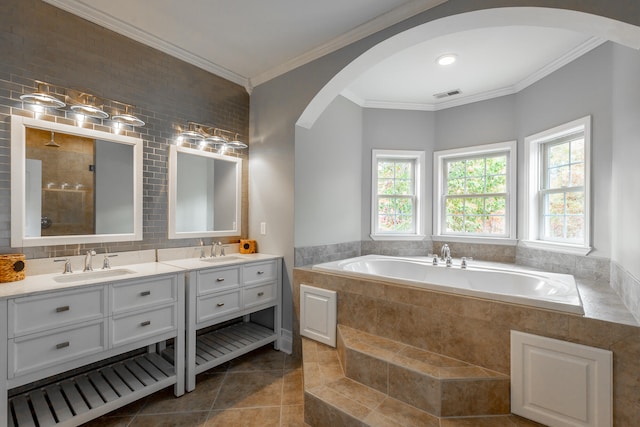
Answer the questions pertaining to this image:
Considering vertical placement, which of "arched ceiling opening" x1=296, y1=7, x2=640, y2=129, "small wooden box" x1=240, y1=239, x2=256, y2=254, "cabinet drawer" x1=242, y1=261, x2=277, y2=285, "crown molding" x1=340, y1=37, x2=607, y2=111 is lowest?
"cabinet drawer" x1=242, y1=261, x2=277, y2=285

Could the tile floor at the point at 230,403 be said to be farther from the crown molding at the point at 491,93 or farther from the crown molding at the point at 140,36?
the crown molding at the point at 491,93

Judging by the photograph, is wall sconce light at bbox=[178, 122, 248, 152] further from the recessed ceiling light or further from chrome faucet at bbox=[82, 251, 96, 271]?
the recessed ceiling light

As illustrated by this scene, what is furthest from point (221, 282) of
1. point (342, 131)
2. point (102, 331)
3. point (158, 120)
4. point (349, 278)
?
point (342, 131)

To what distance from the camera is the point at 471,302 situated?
6.45ft

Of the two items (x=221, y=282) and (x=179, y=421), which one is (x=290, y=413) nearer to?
(x=179, y=421)

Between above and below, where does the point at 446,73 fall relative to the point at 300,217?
above

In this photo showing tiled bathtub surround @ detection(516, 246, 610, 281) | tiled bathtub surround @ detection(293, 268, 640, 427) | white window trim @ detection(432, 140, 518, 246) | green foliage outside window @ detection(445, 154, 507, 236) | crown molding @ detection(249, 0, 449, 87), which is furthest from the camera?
green foliage outside window @ detection(445, 154, 507, 236)

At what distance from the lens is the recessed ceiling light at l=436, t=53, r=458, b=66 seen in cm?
283

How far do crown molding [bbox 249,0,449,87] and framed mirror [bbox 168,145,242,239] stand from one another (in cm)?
101

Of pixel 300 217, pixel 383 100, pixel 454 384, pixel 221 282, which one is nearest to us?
pixel 454 384

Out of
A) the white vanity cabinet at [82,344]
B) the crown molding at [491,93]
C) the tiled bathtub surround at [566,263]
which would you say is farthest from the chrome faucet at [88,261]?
the tiled bathtub surround at [566,263]

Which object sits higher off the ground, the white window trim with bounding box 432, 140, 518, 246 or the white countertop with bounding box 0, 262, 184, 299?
the white window trim with bounding box 432, 140, 518, 246

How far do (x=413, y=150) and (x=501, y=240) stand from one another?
1.51m

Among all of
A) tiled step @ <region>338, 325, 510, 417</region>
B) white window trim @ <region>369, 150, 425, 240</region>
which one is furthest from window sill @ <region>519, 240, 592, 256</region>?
tiled step @ <region>338, 325, 510, 417</region>
